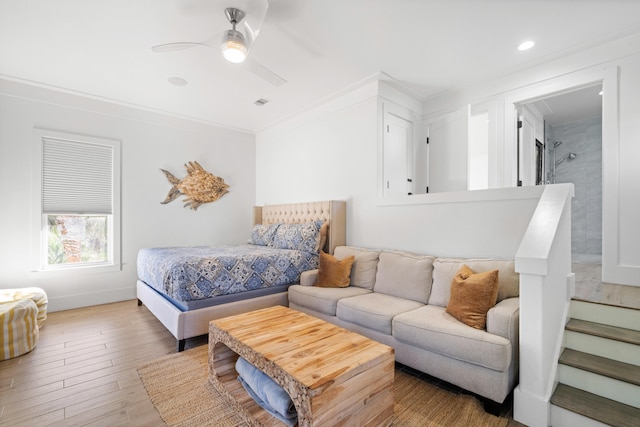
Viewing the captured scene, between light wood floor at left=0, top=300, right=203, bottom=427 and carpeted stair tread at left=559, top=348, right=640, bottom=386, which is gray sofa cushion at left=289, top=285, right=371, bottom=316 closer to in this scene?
light wood floor at left=0, top=300, right=203, bottom=427

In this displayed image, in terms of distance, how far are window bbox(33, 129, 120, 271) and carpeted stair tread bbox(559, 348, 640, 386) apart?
17.0 ft

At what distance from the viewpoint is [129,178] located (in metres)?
4.23

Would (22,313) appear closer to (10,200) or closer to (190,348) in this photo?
(190,348)

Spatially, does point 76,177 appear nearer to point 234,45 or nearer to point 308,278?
point 234,45

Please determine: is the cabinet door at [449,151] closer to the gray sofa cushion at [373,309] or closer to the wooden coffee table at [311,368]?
the gray sofa cushion at [373,309]

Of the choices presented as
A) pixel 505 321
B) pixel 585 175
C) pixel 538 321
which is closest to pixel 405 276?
pixel 505 321

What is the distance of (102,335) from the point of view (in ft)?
9.59

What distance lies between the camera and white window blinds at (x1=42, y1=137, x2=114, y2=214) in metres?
3.71

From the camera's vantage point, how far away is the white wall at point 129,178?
11.4ft

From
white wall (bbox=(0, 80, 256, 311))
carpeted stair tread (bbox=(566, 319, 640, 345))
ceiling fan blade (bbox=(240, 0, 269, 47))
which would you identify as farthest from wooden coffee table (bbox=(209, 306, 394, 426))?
white wall (bbox=(0, 80, 256, 311))

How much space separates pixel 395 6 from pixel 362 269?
8.20ft

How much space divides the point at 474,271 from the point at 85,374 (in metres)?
3.24

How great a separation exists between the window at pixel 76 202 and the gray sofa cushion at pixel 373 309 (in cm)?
359

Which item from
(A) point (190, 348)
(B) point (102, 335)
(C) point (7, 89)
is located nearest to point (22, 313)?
(B) point (102, 335)
